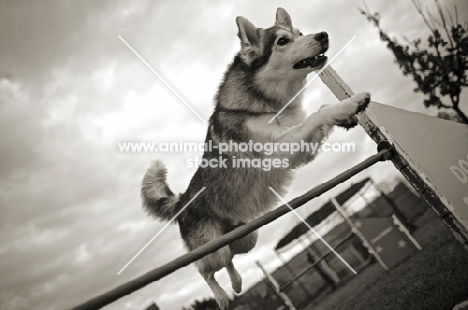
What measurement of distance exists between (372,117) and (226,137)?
1.25 m

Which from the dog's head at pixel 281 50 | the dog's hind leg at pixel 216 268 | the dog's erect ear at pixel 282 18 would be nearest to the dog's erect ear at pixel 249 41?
the dog's head at pixel 281 50

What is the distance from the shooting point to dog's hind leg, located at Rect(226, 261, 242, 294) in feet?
9.61

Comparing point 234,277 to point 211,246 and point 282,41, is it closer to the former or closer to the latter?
point 211,246

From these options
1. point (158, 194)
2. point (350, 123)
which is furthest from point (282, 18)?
point (158, 194)

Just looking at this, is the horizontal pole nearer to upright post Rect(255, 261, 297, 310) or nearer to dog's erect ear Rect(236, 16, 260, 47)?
dog's erect ear Rect(236, 16, 260, 47)

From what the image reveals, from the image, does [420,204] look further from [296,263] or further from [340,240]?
Answer: [296,263]

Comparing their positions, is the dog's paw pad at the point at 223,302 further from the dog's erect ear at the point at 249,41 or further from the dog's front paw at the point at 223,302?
the dog's erect ear at the point at 249,41

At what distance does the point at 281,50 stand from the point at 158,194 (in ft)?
6.12

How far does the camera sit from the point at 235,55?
3.71 meters

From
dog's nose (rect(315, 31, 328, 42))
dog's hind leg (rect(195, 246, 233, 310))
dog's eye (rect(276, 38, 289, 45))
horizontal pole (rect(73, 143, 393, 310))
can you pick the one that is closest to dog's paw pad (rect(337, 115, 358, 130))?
horizontal pole (rect(73, 143, 393, 310))

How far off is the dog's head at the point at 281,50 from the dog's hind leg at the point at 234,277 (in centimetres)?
175

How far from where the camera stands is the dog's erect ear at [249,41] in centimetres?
327

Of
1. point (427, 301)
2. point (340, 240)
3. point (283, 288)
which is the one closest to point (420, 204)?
point (340, 240)

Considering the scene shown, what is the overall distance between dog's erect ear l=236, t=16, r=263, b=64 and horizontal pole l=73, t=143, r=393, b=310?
1563mm
